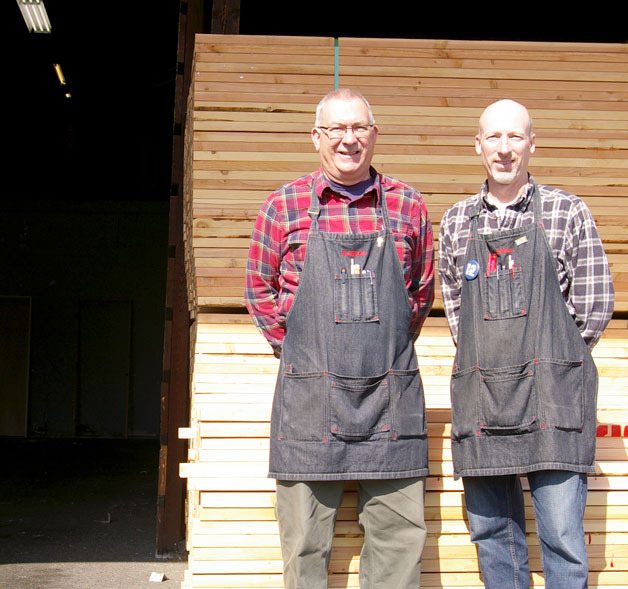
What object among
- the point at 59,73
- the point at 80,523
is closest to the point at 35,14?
the point at 59,73

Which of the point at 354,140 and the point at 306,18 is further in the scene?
the point at 306,18

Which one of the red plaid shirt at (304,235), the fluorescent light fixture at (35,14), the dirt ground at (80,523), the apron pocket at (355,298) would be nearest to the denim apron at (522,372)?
the red plaid shirt at (304,235)

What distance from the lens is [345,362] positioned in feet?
11.3

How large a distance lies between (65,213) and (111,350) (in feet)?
8.64

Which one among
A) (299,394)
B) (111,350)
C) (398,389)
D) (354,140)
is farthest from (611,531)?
(111,350)

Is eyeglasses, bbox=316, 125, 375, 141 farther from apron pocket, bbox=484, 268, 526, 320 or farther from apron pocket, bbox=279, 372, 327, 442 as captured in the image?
apron pocket, bbox=279, 372, 327, 442

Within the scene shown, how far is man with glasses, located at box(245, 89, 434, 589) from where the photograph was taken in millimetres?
3432

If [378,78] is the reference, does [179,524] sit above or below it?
below

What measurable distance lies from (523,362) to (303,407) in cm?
78

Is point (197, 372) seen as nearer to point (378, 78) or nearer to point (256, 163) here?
point (256, 163)

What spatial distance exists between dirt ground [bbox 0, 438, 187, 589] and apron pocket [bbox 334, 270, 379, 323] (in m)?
3.41

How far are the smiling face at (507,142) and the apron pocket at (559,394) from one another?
0.67 m

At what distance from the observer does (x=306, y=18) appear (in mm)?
11172

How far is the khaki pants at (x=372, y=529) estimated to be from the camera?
11.4 ft
